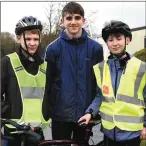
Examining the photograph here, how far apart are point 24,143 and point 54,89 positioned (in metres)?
0.78

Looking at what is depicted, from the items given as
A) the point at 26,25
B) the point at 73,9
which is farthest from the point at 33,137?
the point at 73,9

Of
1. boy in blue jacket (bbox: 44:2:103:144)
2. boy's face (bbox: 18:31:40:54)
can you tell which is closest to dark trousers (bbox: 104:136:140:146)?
boy in blue jacket (bbox: 44:2:103:144)

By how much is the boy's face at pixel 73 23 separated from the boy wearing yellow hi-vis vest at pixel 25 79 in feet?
1.00

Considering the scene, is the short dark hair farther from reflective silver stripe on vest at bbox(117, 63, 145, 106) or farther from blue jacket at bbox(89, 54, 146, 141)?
reflective silver stripe on vest at bbox(117, 63, 145, 106)

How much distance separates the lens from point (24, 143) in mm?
3066

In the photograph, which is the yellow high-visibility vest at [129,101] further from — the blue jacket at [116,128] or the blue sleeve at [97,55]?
the blue sleeve at [97,55]

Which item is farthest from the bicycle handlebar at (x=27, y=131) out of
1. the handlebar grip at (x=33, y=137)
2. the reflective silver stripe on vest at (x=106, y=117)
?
the reflective silver stripe on vest at (x=106, y=117)

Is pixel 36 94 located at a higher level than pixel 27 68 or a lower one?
lower

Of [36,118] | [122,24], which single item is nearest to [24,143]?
[36,118]

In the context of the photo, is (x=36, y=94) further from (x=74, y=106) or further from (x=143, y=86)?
(x=143, y=86)

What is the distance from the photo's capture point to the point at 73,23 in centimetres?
362

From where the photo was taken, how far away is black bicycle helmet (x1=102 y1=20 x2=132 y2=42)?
11.0 feet

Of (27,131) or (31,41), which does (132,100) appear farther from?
(31,41)

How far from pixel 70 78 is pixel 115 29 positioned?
2.27 feet
